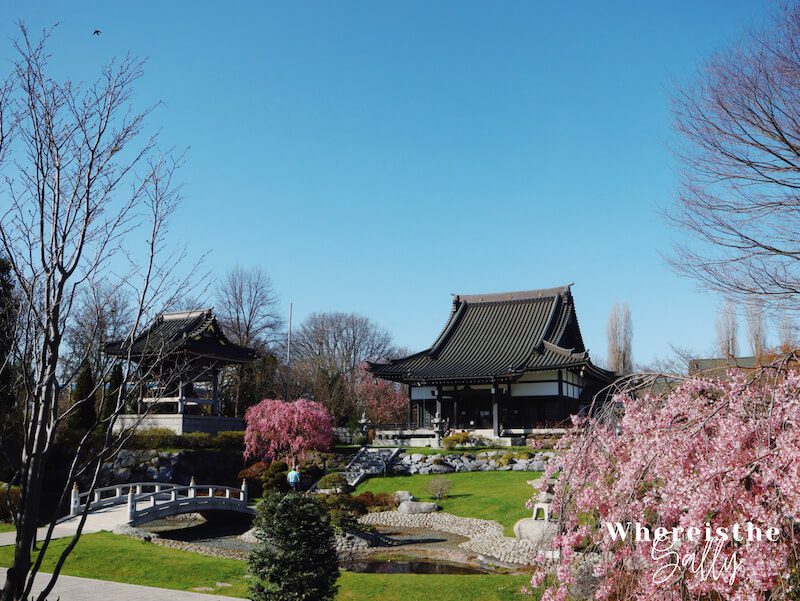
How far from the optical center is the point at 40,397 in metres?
4.59

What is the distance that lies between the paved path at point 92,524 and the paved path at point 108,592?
4.57 metres

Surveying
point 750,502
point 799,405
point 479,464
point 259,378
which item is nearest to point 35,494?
point 750,502

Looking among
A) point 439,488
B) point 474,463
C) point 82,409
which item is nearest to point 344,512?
point 439,488

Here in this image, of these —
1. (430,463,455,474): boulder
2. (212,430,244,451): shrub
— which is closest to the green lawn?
(430,463,455,474): boulder

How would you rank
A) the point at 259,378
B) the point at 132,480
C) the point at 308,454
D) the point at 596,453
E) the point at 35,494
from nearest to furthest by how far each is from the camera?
the point at 35,494, the point at 596,453, the point at 132,480, the point at 308,454, the point at 259,378

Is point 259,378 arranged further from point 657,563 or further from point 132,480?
point 657,563

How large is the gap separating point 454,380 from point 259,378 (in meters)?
12.2

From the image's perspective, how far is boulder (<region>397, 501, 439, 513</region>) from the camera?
20297 mm

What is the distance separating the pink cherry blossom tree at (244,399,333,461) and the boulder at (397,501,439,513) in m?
6.53

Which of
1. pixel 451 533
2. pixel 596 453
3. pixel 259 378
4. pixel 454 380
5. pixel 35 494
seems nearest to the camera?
pixel 35 494

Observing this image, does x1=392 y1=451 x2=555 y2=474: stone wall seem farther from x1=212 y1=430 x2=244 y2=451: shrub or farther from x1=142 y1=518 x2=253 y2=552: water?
x1=142 y1=518 x2=253 y2=552: water

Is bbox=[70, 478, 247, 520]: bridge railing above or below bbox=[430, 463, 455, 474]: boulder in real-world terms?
above

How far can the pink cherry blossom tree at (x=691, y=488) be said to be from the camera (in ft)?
12.6

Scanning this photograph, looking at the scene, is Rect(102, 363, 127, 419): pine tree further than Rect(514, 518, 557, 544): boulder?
No
